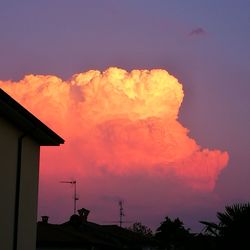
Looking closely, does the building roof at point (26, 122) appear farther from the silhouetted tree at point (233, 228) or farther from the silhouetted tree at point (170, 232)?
the silhouetted tree at point (170, 232)

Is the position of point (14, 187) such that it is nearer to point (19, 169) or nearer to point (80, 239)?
point (19, 169)

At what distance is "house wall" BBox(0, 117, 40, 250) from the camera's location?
1568 centimetres

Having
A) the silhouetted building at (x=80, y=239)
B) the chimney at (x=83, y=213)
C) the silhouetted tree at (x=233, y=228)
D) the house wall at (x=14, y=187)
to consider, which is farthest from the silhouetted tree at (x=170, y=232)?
the house wall at (x=14, y=187)

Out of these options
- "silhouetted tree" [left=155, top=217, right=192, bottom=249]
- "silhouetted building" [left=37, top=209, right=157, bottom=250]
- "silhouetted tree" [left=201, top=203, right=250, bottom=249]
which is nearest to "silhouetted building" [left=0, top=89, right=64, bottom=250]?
"silhouetted tree" [left=201, top=203, right=250, bottom=249]

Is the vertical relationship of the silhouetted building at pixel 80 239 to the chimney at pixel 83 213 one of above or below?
below

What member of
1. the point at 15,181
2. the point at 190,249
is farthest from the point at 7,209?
the point at 190,249

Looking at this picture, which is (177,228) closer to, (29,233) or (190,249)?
(190,249)

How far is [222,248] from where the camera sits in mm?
22500

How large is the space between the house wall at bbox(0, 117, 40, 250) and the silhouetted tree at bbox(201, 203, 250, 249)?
7.15 m

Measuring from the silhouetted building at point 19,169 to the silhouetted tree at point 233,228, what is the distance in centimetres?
720

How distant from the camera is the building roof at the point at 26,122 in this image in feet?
48.0

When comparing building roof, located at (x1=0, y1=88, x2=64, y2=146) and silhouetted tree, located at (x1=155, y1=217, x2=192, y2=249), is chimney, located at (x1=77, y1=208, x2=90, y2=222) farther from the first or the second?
building roof, located at (x1=0, y1=88, x2=64, y2=146)

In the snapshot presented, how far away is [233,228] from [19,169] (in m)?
9.23

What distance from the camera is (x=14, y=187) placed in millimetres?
16438
